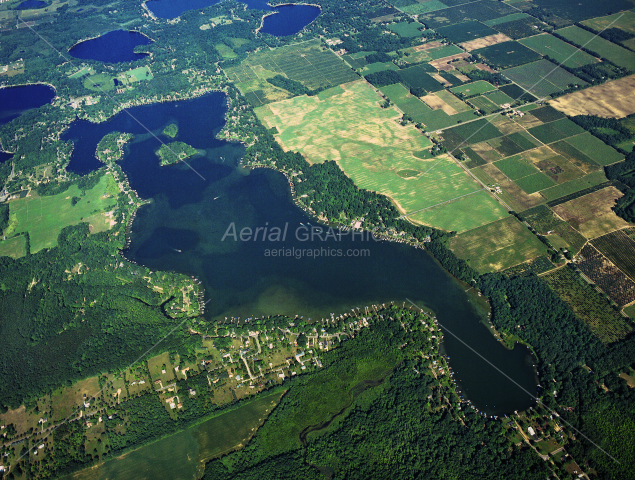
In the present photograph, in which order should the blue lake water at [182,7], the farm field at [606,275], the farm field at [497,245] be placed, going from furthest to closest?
the blue lake water at [182,7] < the farm field at [497,245] < the farm field at [606,275]

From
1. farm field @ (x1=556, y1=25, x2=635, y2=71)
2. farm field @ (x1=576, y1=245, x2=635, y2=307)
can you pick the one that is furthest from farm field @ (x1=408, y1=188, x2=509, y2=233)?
farm field @ (x1=556, y1=25, x2=635, y2=71)

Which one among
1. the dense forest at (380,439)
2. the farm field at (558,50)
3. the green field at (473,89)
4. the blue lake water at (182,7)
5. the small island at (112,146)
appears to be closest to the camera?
the dense forest at (380,439)

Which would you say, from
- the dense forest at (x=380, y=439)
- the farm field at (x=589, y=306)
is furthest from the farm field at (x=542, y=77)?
the dense forest at (x=380, y=439)

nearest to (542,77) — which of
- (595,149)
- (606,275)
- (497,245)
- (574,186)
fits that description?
(595,149)

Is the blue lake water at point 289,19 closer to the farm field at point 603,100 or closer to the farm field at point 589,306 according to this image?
the farm field at point 603,100

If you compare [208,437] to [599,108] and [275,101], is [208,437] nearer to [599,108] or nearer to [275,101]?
[275,101]

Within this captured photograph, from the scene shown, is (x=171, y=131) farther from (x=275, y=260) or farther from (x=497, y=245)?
(x=497, y=245)

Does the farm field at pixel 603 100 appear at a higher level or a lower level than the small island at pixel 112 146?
higher
